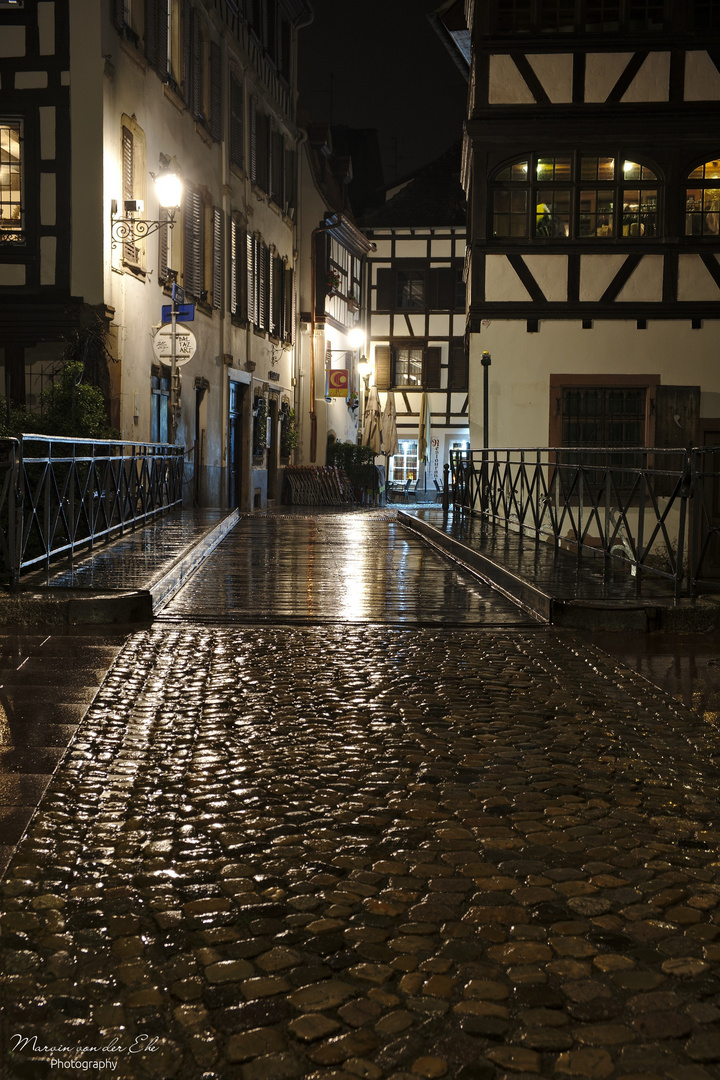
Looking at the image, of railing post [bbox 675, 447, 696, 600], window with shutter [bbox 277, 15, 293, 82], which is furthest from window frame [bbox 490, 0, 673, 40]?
railing post [bbox 675, 447, 696, 600]

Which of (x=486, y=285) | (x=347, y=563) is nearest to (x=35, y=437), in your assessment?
(x=347, y=563)

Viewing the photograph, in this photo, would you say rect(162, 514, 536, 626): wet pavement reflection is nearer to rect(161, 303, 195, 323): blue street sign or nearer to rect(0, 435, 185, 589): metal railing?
rect(0, 435, 185, 589): metal railing

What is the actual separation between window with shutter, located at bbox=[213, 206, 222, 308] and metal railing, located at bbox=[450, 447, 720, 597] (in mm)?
6024

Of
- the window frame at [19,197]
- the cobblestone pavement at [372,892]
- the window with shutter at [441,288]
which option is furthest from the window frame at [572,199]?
the window with shutter at [441,288]

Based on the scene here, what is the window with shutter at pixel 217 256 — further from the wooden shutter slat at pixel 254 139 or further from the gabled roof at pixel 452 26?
the gabled roof at pixel 452 26

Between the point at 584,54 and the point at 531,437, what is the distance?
256 inches

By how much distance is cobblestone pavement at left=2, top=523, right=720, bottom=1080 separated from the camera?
2.48 meters

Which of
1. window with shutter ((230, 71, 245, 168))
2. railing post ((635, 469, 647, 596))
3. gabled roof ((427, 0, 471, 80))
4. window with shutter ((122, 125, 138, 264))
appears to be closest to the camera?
railing post ((635, 469, 647, 596))

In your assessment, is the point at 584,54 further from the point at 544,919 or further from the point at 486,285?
the point at 544,919

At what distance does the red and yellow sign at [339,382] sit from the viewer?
32.0m

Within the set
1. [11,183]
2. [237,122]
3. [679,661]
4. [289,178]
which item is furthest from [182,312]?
[289,178]

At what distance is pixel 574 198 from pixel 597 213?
48 cm

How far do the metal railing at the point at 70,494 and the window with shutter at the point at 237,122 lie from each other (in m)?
8.14

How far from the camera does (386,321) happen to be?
4050cm
